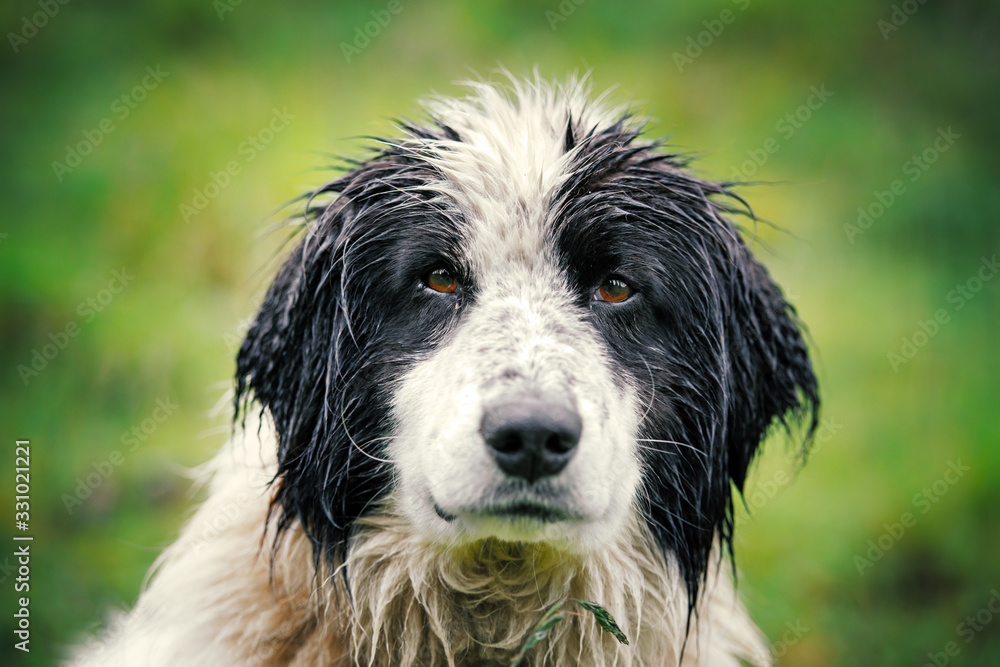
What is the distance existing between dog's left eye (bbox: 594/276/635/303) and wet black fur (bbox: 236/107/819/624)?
3cm

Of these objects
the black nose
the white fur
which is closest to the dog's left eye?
the white fur

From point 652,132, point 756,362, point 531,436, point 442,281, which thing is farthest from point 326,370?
point 652,132

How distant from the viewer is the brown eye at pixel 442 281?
2.81 metres

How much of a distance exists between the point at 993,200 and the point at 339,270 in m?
7.15

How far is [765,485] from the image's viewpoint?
605 cm

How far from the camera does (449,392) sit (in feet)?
8.29

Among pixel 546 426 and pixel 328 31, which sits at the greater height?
pixel 328 31

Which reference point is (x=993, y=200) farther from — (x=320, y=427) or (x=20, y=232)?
(x=20, y=232)

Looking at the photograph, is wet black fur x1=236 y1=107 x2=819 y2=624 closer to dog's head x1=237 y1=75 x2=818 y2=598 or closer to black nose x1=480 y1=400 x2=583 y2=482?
dog's head x1=237 y1=75 x2=818 y2=598

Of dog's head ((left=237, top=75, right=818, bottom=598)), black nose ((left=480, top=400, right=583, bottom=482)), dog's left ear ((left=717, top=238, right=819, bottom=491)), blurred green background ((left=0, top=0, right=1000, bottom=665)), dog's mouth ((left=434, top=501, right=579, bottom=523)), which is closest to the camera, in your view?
black nose ((left=480, top=400, right=583, bottom=482))

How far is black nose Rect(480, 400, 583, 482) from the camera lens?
2.23 metres

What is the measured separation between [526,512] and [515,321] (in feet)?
2.02

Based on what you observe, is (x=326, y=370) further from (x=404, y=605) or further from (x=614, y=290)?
(x=614, y=290)

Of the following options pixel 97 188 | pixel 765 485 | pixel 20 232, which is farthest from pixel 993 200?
pixel 20 232
